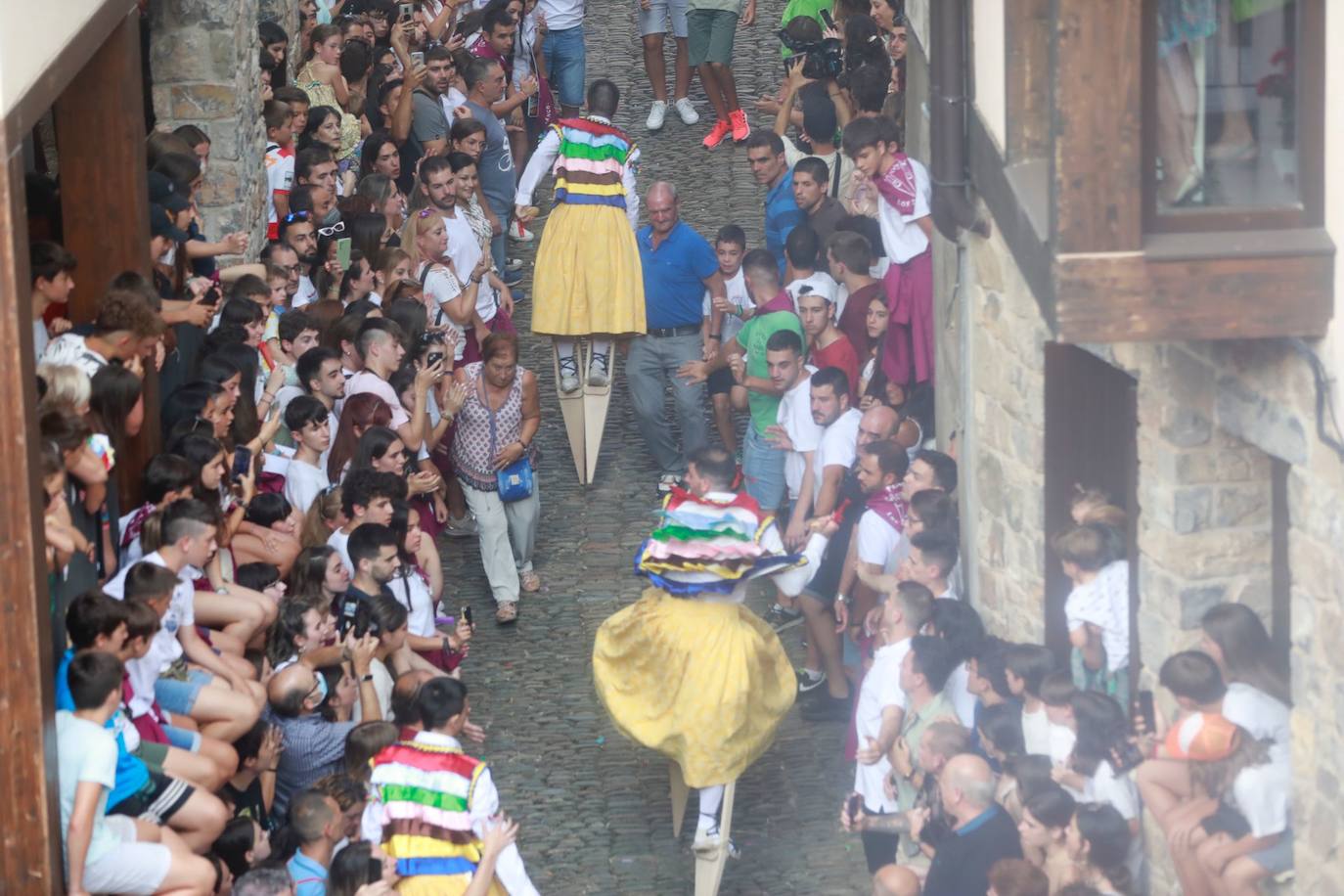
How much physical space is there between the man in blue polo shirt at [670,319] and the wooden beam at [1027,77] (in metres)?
4.12

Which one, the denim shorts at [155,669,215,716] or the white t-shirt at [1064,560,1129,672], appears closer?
the denim shorts at [155,669,215,716]

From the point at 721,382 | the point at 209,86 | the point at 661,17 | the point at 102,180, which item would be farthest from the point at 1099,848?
the point at 661,17

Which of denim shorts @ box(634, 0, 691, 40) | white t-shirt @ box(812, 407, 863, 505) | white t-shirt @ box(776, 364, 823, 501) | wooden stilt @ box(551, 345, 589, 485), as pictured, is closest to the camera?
white t-shirt @ box(812, 407, 863, 505)

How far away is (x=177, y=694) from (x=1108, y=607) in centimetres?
358

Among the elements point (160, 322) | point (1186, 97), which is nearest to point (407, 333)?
point (160, 322)

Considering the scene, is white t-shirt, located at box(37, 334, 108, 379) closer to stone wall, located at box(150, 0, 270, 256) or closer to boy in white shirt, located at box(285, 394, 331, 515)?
boy in white shirt, located at box(285, 394, 331, 515)

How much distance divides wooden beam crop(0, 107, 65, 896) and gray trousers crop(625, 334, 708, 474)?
628 centimetres

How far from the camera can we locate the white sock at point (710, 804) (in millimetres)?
9430

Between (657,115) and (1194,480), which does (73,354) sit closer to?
(1194,480)

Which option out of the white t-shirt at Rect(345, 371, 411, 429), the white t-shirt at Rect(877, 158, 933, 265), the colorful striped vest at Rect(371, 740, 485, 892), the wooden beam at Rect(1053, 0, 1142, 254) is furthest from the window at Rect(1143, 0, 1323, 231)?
the white t-shirt at Rect(345, 371, 411, 429)

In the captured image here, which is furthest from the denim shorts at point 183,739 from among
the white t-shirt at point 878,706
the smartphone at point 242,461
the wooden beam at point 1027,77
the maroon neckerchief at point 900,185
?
the maroon neckerchief at point 900,185

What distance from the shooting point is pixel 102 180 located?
9.67 m

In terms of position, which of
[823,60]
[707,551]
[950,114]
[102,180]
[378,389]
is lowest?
[707,551]

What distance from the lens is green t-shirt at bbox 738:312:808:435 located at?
11.6m
